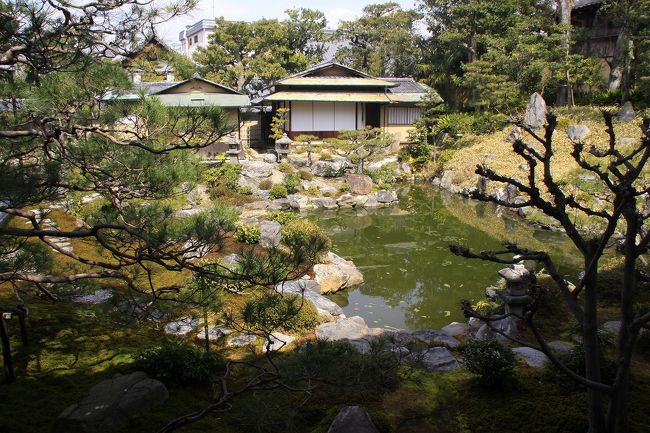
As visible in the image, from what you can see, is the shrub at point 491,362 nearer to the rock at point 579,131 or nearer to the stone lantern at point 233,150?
the stone lantern at point 233,150

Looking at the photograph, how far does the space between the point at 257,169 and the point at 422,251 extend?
775 centimetres

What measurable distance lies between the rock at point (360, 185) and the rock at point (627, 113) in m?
9.01

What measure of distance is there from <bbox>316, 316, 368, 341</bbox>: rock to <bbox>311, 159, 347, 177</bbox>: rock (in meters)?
12.4

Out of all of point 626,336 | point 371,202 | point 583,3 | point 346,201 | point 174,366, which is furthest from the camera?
point 583,3

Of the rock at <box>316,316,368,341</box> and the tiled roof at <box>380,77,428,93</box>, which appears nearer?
the rock at <box>316,316,368,341</box>

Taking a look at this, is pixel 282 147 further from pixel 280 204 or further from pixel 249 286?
pixel 249 286

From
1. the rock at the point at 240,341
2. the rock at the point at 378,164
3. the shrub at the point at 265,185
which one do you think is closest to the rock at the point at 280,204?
the shrub at the point at 265,185

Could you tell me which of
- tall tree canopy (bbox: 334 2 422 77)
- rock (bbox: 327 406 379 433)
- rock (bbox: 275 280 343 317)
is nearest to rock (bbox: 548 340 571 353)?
rock (bbox: 327 406 379 433)

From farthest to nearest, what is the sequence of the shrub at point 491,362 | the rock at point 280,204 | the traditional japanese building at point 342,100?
the traditional japanese building at point 342,100
the rock at point 280,204
the shrub at point 491,362

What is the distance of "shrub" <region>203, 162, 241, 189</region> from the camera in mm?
16375

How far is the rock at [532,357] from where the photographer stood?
5.54 m

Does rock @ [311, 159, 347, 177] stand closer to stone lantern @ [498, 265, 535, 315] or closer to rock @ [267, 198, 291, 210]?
rock @ [267, 198, 291, 210]

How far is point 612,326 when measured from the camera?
6516 millimetres

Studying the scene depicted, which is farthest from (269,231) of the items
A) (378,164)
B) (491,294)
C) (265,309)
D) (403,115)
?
(403,115)
